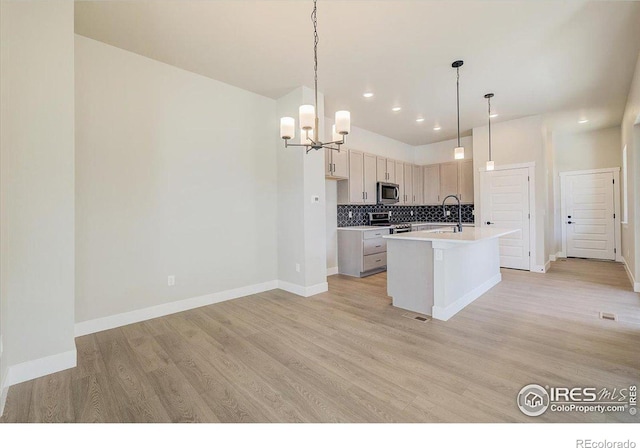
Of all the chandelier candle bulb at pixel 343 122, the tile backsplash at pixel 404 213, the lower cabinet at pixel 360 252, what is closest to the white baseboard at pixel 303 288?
the lower cabinet at pixel 360 252

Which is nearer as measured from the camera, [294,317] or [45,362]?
[45,362]

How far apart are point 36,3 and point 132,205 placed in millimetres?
1736

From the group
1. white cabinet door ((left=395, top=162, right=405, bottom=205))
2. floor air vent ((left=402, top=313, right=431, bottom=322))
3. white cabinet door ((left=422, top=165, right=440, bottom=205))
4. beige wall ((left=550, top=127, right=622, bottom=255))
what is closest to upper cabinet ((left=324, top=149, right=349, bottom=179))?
white cabinet door ((left=395, top=162, right=405, bottom=205))

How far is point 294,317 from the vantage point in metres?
3.25

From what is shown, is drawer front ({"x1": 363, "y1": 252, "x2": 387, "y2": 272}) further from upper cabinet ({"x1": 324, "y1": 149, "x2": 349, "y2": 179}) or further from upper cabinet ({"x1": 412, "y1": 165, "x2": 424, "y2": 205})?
upper cabinet ({"x1": 412, "y1": 165, "x2": 424, "y2": 205})

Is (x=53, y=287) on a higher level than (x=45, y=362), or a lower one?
higher

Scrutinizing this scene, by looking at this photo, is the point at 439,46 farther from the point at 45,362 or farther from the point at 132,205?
the point at 45,362

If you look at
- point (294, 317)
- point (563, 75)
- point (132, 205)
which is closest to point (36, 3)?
point (132, 205)

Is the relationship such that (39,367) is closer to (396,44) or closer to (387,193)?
(396,44)

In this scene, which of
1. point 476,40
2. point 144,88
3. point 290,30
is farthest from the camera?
point 144,88

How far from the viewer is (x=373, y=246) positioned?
543 cm

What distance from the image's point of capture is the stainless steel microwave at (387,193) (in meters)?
5.92

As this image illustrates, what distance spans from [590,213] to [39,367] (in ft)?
31.4

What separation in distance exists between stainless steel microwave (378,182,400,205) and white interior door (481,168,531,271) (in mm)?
1743
